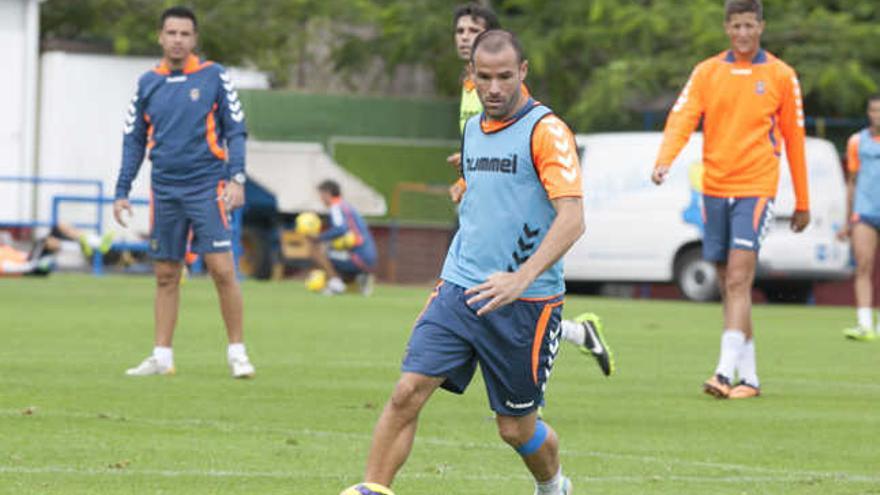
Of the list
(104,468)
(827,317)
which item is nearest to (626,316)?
(827,317)

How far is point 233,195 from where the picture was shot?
40.6 ft

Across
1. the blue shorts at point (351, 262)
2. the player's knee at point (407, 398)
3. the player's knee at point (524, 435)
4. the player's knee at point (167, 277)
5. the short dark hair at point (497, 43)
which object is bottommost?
the blue shorts at point (351, 262)

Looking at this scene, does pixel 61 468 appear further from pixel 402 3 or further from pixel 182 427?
pixel 402 3

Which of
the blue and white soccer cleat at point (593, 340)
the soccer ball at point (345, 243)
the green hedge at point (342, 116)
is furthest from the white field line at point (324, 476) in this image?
the green hedge at point (342, 116)

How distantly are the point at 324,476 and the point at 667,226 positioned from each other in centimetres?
1826

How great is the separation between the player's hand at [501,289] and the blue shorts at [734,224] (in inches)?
209

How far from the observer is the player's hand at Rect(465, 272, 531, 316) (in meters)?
6.83

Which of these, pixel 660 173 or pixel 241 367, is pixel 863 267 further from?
pixel 241 367

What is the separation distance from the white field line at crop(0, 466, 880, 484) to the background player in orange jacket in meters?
3.18

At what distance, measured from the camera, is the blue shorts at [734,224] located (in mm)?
12000

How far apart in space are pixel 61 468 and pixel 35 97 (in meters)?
24.9

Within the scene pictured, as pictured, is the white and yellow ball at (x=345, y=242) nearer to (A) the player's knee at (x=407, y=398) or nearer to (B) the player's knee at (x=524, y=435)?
(B) the player's knee at (x=524, y=435)

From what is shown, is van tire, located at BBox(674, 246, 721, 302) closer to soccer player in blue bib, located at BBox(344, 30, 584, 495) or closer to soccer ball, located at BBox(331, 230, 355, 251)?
soccer ball, located at BBox(331, 230, 355, 251)

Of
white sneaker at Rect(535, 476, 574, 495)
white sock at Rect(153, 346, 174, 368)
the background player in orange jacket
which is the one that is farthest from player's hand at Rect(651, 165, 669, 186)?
white sneaker at Rect(535, 476, 574, 495)
